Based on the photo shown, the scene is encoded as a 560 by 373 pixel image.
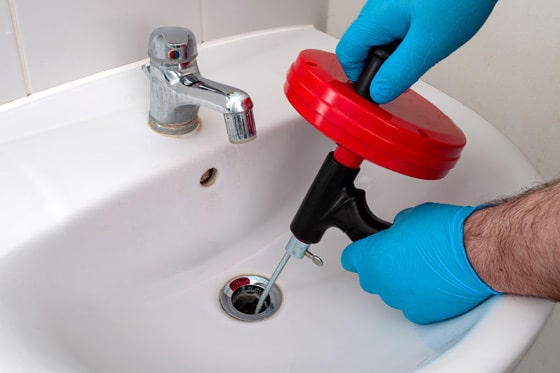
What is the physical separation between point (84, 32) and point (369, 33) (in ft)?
0.93

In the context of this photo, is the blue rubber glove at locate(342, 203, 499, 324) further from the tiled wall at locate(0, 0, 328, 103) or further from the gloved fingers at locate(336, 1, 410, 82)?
the tiled wall at locate(0, 0, 328, 103)

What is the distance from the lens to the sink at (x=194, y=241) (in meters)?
0.40

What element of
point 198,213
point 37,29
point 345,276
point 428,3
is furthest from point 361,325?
point 37,29

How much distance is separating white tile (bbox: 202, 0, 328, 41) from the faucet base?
0.51ft

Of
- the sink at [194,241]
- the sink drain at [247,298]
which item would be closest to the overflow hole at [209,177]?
the sink at [194,241]

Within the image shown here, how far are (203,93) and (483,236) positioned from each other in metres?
0.26

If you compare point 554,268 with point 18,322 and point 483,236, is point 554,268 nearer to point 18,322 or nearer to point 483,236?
point 483,236

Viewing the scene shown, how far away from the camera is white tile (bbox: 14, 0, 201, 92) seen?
19.3 inches

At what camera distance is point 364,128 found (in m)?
0.41

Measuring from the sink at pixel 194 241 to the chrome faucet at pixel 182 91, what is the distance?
0.03 metres

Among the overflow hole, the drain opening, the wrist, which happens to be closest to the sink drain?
the drain opening

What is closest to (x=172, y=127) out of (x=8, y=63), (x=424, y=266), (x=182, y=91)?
(x=182, y=91)

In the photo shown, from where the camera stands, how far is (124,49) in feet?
1.85

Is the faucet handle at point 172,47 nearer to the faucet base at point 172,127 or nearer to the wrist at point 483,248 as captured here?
the faucet base at point 172,127
